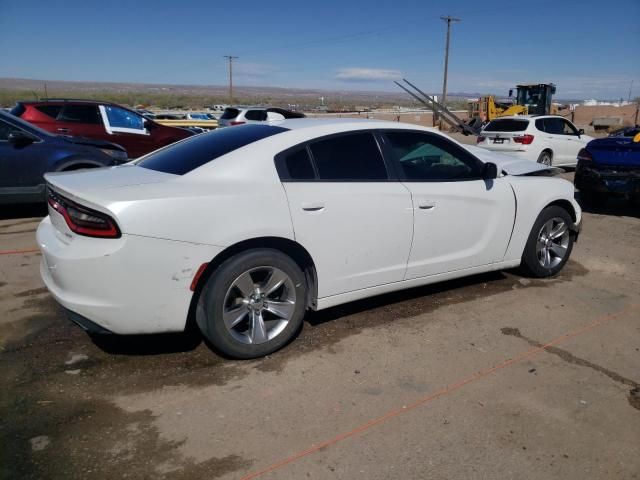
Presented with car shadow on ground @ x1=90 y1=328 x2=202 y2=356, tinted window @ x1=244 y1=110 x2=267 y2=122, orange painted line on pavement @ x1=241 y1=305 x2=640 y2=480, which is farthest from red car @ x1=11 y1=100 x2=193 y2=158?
orange painted line on pavement @ x1=241 y1=305 x2=640 y2=480

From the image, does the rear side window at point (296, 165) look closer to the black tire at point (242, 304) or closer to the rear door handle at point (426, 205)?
the black tire at point (242, 304)

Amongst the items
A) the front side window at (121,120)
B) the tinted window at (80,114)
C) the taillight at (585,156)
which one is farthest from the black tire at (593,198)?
the tinted window at (80,114)

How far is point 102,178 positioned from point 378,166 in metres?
1.96

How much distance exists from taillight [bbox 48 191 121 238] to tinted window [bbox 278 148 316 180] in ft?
3.74

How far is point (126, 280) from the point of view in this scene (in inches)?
118

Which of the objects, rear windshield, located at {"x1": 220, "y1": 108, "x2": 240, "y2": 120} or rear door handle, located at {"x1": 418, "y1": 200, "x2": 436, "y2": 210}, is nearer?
rear door handle, located at {"x1": 418, "y1": 200, "x2": 436, "y2": 210}

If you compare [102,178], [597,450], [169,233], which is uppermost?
[102,178]

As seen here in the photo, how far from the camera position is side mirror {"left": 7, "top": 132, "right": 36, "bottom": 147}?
22.9 ft

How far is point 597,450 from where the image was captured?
2666 mm

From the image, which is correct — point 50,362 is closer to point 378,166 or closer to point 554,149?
Result: point 378,166

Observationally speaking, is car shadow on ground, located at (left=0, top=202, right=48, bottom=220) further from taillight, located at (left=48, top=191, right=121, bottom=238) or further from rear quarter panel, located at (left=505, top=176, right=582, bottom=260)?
rear quarter panel, located at (left=505, top=176, right=582, bottom=260)

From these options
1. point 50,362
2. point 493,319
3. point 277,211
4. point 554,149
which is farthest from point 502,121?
point 50,362

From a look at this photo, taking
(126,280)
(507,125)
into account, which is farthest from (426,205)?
(507,125)

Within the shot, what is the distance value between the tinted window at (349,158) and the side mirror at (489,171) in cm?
99
